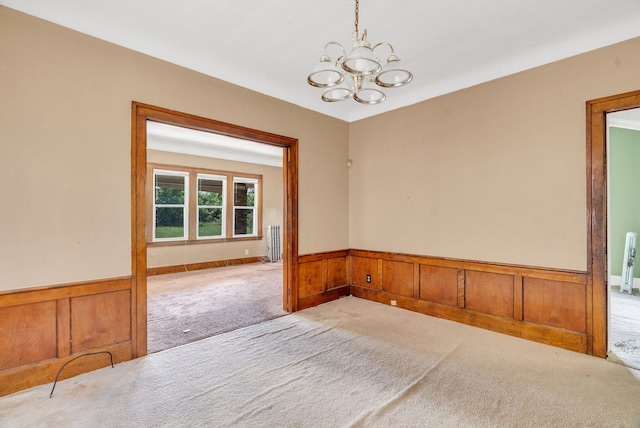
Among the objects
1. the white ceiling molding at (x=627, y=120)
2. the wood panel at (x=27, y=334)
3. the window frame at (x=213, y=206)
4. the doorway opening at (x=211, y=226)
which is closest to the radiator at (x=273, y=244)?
the doorway opening at (x=211, y=226)

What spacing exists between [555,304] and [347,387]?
2.18 metres

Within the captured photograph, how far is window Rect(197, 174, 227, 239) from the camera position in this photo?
7012 mm

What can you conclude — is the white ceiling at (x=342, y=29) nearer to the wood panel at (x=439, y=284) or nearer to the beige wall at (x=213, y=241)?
the wood panel at (x=439, y=284)

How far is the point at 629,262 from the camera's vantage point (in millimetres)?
4531

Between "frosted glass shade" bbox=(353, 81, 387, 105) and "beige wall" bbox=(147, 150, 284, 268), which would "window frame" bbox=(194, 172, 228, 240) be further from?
"frosted glass shade" bbox=(353, 81, 387, 105)

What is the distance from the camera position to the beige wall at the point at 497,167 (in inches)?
106

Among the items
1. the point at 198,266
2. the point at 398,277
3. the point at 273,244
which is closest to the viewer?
the point at 398,277

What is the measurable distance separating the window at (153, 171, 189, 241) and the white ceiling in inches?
164

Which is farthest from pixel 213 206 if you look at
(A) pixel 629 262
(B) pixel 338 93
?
(A) pixel 629 262

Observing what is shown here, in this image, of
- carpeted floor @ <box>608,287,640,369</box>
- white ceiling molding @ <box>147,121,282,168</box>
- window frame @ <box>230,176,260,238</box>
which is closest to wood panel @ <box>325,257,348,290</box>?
white ceiling molding @ <box>147,121,282,168</box>

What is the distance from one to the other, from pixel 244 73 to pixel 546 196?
3.36 meters

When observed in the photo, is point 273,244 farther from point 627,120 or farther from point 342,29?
point 627,120

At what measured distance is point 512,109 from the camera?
10.0 ft

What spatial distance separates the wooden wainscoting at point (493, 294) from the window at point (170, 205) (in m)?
4.61
